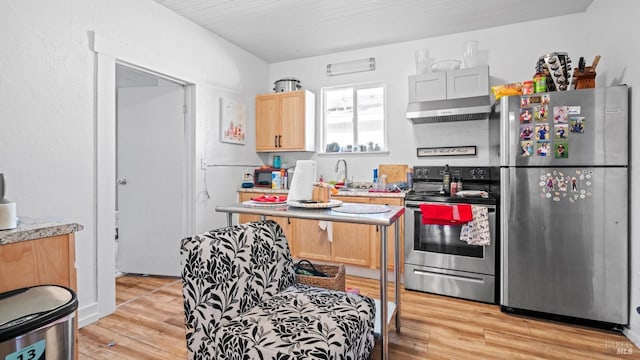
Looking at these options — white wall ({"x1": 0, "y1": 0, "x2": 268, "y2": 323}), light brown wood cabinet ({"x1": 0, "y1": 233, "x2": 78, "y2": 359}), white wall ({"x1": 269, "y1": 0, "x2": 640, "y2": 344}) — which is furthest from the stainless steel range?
white wall ({"x1": 0, "y1": 0, "x2": 268, "y2": 323})

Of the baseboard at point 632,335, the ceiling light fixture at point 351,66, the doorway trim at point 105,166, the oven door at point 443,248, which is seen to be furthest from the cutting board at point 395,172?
the doorway trim at point 105,166

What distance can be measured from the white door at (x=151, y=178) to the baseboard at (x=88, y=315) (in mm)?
916

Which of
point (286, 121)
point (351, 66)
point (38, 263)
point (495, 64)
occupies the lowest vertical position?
point (38, 263)

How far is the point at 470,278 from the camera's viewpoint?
108 inches

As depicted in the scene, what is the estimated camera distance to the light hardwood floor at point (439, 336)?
192 cm

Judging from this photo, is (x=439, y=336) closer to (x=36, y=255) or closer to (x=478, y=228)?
(x=478, y=228)

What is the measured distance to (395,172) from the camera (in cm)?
366

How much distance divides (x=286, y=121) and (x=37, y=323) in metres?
3.25

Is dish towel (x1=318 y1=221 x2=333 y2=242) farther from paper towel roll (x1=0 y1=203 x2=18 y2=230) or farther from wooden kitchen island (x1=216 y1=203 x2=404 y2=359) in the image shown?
paper towel roll (x1=0 y1=203 x2=18 y2=230)

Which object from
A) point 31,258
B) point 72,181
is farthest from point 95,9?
point 31,258

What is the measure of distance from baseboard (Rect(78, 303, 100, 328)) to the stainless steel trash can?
132 centimetres

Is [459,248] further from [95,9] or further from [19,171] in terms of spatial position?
[95,9]

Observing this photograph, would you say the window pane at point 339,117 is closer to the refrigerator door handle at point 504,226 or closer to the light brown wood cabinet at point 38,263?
the refrigerator door handle at point 504,226

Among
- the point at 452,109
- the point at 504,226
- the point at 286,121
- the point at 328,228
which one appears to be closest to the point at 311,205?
the point at 328,228
